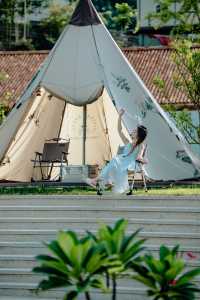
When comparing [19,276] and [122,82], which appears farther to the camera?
[122,82]

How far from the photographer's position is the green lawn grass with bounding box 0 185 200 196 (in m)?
16.3

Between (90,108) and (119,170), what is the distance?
5.32 metres

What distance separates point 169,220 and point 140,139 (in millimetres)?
3356

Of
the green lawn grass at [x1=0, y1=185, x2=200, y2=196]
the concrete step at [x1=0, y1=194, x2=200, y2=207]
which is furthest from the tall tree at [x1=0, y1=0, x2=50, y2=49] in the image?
the concrete step at [x1=0, y1=194, x2=200, y2=207]

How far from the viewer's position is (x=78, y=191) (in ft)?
56.4

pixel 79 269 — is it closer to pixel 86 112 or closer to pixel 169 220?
pixel 169 220

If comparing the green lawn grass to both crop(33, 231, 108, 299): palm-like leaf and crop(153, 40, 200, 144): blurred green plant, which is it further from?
crop(33, 231, 108, 299): palm-like leaf

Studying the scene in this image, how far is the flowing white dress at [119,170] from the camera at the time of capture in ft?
54.3

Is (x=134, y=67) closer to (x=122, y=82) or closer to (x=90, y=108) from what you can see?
(x=90, y=108)

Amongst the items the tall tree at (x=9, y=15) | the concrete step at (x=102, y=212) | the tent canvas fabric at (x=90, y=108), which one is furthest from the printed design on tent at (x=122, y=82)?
the tall tree at (x=9, y=15)

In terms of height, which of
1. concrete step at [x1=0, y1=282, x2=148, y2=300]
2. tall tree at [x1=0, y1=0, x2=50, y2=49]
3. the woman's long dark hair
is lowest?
concrete step at [x1=0, y1=282, x2=148, y2=300]

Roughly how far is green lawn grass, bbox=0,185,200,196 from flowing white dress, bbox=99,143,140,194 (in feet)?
0.83

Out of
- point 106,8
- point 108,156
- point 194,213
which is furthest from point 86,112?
point 106,8

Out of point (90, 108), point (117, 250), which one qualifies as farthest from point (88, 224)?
point (90, 108)
